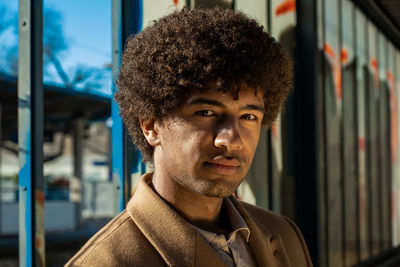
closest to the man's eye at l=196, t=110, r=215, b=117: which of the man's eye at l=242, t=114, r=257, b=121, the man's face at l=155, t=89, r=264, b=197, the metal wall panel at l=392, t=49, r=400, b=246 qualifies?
the man's face at l=155, t=89, r=264, b=197

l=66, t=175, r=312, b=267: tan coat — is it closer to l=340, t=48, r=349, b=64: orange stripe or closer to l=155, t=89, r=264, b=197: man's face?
l=155, t=89, r=264, b=197: man's face

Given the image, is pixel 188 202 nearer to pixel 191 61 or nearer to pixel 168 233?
pixel 168 233

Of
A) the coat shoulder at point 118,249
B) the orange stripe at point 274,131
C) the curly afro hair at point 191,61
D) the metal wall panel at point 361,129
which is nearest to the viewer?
the coat shoulder at point 118,249

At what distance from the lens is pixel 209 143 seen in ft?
5.21

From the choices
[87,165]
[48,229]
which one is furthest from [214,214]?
[87,165]

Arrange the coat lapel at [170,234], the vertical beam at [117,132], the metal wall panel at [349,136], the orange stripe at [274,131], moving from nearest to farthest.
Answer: the coat lapel at [170,234] → the vertical beam at [117,132] → the orange stripe at [274,131] → the metal wall panel at [349,136]

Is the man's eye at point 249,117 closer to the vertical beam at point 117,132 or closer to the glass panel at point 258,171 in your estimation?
the vertical beam at point 117,132

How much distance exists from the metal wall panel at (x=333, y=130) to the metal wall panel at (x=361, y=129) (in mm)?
776

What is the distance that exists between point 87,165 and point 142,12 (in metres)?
41.5

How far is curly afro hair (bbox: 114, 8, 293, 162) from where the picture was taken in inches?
64.7

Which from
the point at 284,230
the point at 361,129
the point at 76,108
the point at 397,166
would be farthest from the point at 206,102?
the point at 76,108

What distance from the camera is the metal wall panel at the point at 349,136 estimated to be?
4609 millimetres

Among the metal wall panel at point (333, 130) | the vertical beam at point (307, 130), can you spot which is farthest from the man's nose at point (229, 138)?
the metal wall panel at point (333, 130)

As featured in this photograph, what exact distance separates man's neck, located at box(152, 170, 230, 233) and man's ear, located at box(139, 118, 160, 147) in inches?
4.6
